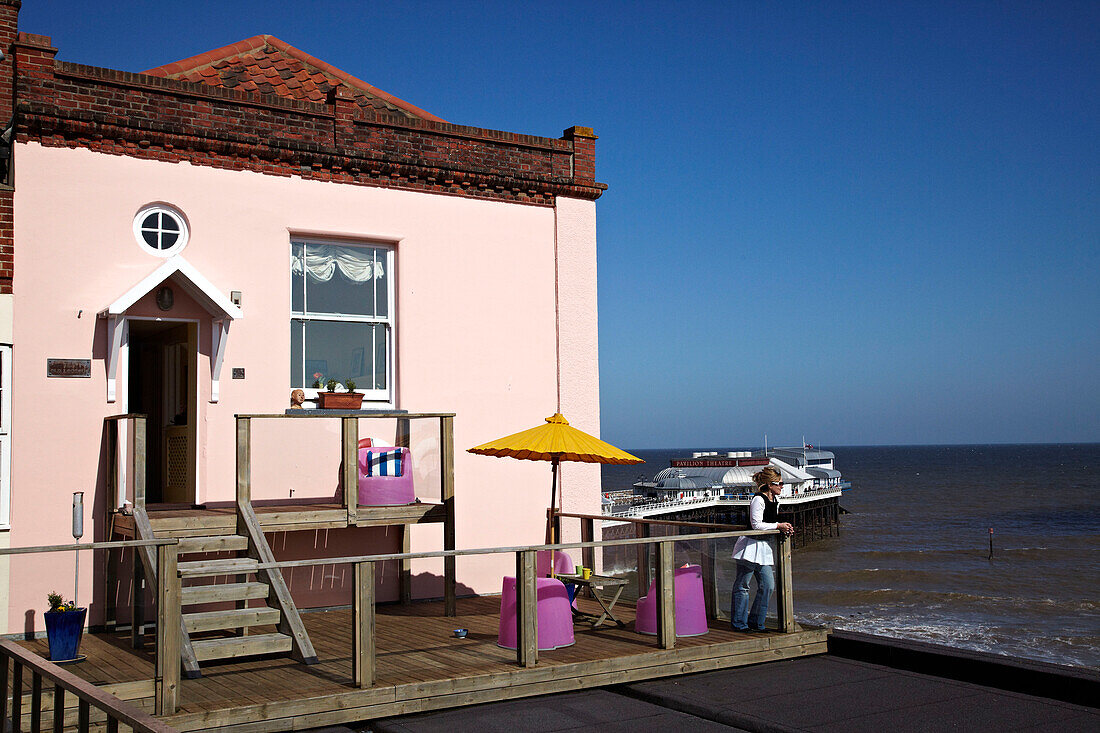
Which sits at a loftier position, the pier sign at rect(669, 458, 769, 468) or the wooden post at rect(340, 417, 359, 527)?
the wooden post at rect(340, 417, 359, 527)

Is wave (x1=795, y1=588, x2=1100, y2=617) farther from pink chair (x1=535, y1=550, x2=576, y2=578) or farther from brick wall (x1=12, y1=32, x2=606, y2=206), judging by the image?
pink chair (x1=535, y1=550, x2=576, y2=578)

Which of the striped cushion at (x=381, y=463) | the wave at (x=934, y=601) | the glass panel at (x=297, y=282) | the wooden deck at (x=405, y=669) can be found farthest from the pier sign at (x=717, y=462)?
the wooden deck at (x=405, y=669)

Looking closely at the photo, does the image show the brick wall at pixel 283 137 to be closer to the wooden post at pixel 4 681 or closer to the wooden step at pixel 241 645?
the wooden step at pixel 241 645

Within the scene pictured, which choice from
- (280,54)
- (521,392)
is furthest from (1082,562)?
(280,54)

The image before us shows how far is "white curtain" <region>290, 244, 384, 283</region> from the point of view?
39.1 feet

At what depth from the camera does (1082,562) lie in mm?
40875

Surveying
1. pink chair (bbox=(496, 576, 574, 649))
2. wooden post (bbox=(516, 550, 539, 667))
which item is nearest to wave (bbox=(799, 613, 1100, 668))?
pink chair (bbox=(496, 576, 574, 649))

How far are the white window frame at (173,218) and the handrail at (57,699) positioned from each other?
5959 millimetres

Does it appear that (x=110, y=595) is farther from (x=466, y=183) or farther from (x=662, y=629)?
(x=466, y=183)

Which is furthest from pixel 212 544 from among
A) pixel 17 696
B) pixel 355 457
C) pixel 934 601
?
pixel 934 601

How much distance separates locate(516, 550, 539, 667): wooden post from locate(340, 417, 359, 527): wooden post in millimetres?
2642

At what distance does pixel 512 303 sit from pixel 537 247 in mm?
852

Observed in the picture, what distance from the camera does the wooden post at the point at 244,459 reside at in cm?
1001

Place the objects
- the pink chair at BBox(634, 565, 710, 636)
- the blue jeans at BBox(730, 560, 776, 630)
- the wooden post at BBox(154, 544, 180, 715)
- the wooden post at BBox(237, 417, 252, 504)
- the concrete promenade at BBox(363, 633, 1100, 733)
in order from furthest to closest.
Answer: the wooden post at BBox(237, 417, 252, 504)
the blue jeans at BBox(730, 560, 776, 630)
the pink chair at BBox(634, 565, 710, 636)
the concrete promenade at BBox(363, 633, 1100, 733)
the wooden post at BBox(154, 544, 180, 715)
